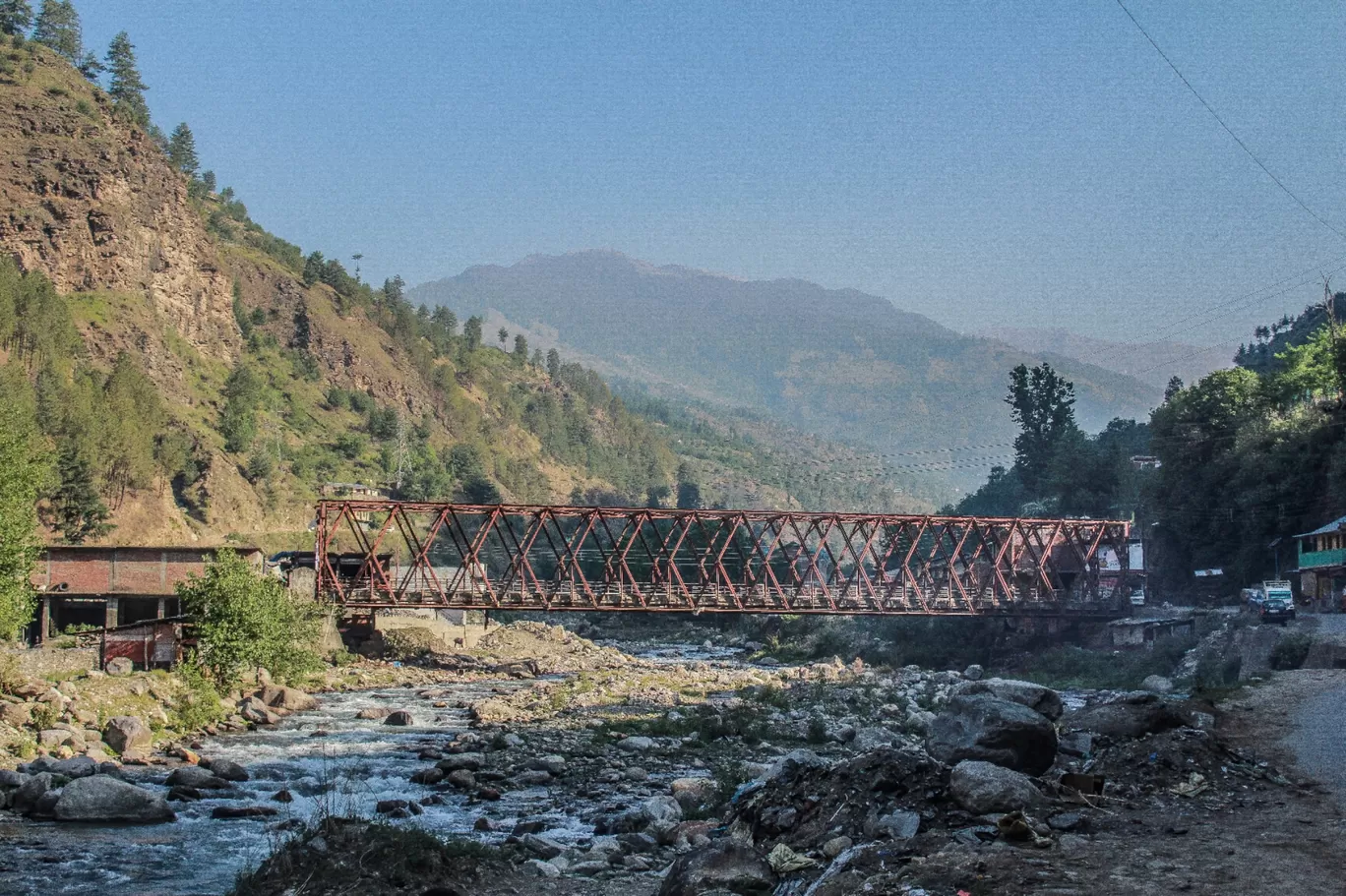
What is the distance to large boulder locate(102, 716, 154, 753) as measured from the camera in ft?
90.7

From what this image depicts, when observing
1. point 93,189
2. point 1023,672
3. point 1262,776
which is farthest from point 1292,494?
point 93,189

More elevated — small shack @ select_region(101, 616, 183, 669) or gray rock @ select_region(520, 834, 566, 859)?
small shack @ select_region(101, 616, 183, 669)

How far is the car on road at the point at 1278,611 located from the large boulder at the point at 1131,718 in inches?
1116

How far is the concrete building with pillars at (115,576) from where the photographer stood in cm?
5028

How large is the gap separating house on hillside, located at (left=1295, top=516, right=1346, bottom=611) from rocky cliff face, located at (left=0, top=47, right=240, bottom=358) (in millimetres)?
99275

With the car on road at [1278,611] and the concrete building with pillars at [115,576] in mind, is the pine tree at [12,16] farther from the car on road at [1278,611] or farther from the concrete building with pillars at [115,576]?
the car on road at [1278,611]

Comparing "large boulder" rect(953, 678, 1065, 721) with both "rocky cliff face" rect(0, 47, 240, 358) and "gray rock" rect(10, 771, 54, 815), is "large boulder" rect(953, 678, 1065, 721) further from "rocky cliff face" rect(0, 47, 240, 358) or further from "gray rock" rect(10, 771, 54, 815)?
"rocky cliff face" rect(0, 47, 240, 358)

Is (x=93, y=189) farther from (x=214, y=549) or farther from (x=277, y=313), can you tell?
(x=214, y=549)

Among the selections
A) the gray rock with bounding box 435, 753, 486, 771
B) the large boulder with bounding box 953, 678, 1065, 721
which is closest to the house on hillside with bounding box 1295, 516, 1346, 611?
the large boulder with bounding box 953, 678, 1065, 721

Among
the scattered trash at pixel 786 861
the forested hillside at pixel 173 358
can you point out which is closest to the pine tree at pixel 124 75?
the forested hillside at pixel 173 358

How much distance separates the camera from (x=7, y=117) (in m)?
108

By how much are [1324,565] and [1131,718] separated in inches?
1667

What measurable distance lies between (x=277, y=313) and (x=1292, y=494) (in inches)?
4842

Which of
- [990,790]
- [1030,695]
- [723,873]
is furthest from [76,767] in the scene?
[990,790]
